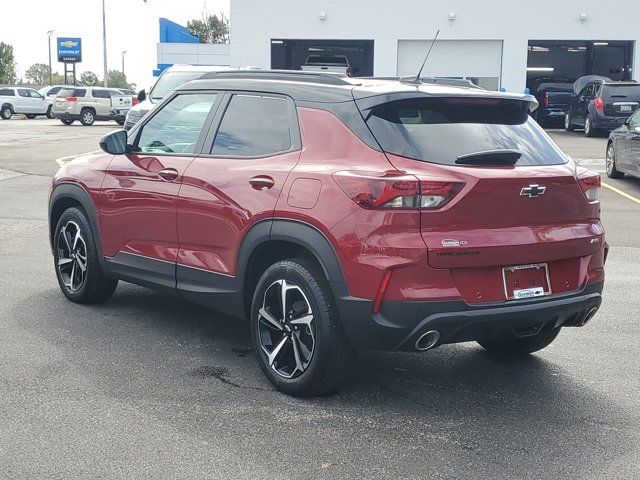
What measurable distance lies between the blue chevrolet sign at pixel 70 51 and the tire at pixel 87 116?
40.6m

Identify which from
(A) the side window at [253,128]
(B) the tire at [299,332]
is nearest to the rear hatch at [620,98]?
(A) the side window at [253,128]

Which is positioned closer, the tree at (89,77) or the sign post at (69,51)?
the sign post at (69,51)

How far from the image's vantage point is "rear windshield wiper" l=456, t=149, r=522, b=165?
443cm

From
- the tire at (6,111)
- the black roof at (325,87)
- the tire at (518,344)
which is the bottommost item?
the tire at (6,111)

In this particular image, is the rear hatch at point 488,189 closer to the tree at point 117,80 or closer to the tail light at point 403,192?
the tail light at point 403,192

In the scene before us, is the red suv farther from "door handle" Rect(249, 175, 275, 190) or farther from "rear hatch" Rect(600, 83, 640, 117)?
"rear hatch" Rect(600, 83, 640, 117)

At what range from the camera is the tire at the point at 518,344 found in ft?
17.7

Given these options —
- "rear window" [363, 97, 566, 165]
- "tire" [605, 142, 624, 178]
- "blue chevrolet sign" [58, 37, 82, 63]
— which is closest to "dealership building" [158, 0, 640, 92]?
"tire" [605, 142, 624, 178]

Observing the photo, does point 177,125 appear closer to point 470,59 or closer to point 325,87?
point 325,87

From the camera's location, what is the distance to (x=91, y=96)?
39.8 m

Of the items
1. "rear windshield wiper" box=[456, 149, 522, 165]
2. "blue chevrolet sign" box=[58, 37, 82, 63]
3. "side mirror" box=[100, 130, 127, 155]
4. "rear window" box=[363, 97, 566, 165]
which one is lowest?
"side mirror" box=[100, 130, 127, 155]

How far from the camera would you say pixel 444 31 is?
3481 cm

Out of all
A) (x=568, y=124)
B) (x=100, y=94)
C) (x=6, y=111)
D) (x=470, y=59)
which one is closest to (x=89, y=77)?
(x=6, y=111)

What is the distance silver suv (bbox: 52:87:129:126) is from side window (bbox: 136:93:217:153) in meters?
34.9
